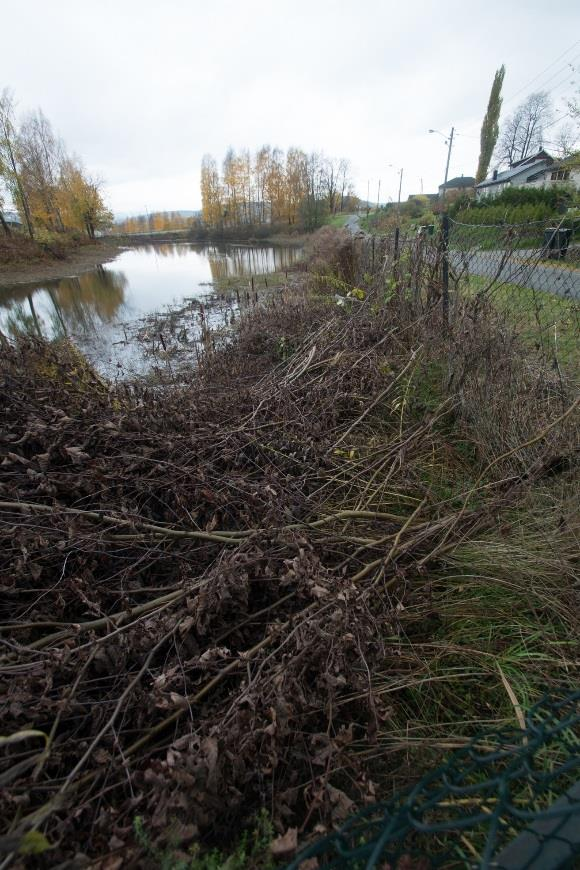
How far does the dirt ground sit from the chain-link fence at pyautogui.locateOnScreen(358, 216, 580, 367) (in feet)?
84.9

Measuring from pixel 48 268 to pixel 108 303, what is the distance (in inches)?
657

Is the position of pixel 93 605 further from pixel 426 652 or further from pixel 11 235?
pixel 11 235

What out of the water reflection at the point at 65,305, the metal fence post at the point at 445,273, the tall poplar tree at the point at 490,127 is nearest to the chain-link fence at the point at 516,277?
the metal fence post at the point at 445,273

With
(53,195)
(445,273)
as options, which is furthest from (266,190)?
(445,273)

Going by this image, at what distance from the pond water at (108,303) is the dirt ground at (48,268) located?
163 cm

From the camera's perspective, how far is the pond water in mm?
9305

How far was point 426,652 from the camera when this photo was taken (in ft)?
6.26

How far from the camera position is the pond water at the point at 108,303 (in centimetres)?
930

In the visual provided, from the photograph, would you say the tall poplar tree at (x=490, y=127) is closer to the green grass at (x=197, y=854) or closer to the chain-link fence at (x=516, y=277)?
the chain-link fence at (x=516, y=277)

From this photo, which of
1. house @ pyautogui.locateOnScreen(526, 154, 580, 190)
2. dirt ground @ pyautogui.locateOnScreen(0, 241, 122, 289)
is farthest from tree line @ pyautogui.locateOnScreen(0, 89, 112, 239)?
house @ pyautogui.locateOnScreen(526, 154, 580, 190)

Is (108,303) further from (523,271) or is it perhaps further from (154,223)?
(154,223)

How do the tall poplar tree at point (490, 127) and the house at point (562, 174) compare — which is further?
the tall poplar tree at point (490, 127)

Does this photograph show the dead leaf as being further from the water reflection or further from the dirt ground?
the dirt ground

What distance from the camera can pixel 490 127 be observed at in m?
50.6
